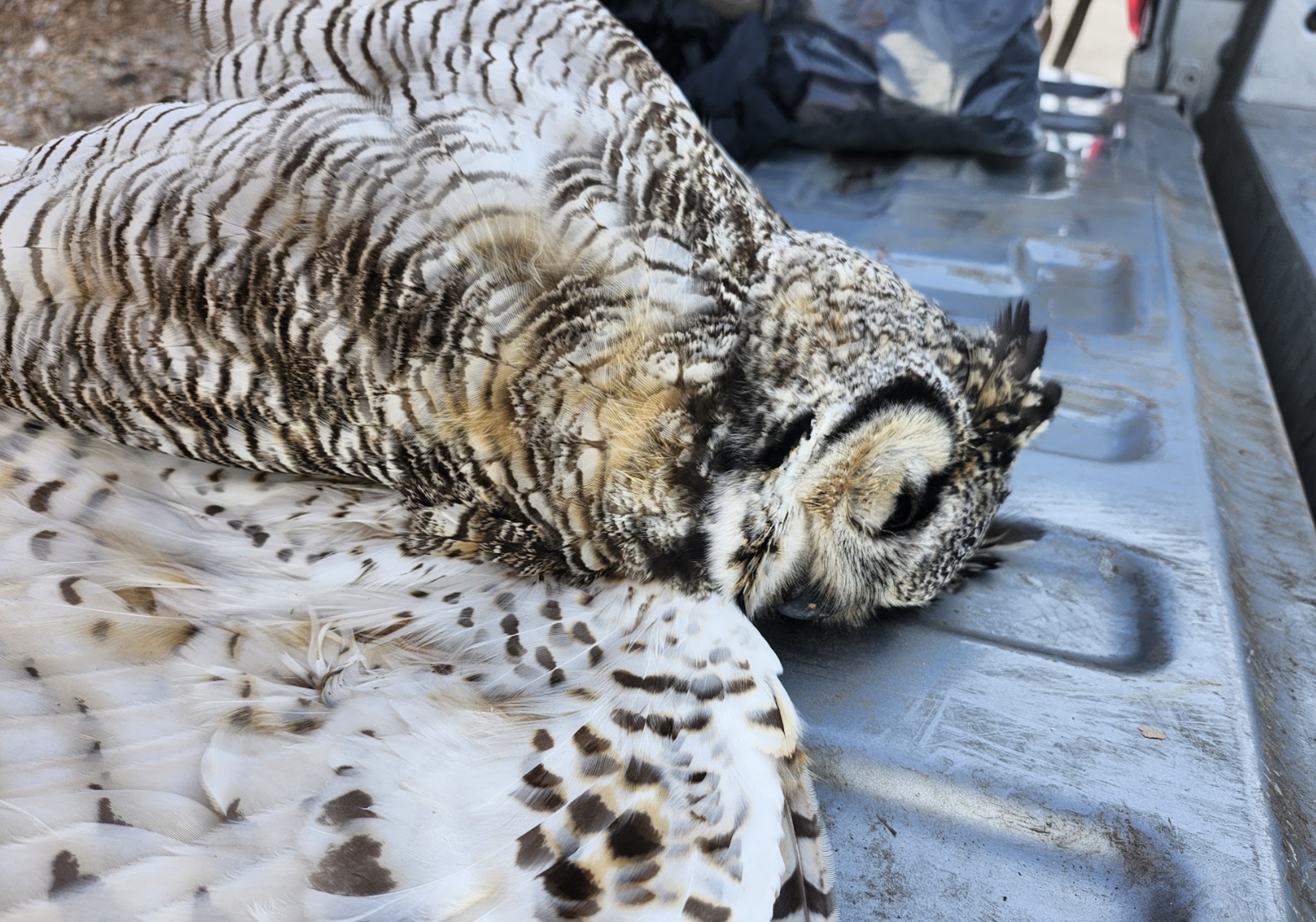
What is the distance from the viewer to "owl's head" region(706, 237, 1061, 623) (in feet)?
5.15

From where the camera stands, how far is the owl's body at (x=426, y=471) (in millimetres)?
Result: 1264

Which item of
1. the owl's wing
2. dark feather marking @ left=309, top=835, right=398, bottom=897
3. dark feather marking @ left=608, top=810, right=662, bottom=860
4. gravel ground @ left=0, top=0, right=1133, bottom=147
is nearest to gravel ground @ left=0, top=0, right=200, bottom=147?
gravel ground @ left=0, top=0, right=1133, bottom=147

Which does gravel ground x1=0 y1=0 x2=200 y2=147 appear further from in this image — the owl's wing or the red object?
the red object

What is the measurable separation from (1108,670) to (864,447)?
2.21ft

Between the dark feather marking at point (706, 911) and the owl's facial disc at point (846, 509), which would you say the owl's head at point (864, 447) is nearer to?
the owl's facial disc at point (846, 509)

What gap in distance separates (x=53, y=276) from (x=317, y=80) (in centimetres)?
54

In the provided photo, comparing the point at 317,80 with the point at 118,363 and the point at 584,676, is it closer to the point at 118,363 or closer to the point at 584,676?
the point at 118,363

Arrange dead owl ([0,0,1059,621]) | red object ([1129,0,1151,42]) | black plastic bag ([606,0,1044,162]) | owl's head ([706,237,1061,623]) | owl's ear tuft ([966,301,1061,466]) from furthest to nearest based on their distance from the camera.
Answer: red object ([1129,0,1151,42]), black plastic bag ([606,0,1044,162]), owl's ear tuft ([966,301,1061,466]), owl's head ([706,237,1061,623]), dead owl ([0,0,1059,621])

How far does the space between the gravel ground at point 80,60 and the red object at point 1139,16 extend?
4.21 metres

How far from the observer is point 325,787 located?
4.15ft

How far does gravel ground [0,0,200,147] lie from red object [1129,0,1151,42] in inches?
166

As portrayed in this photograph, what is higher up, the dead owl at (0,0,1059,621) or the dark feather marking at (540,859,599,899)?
the dead owl at (0,0,1059,621)

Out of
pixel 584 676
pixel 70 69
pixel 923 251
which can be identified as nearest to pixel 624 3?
pixel 923 251

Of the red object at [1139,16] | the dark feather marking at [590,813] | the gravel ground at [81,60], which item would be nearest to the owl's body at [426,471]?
the dark feather marking at [590,813]
